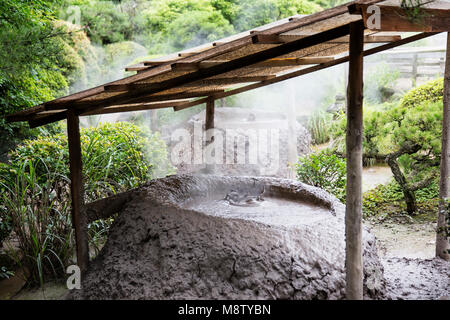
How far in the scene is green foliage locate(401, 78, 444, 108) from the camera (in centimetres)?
657

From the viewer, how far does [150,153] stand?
235 inches

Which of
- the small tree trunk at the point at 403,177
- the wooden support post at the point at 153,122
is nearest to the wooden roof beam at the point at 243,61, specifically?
the small tree trunk at the point at 403,177

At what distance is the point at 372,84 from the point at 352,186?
944cm

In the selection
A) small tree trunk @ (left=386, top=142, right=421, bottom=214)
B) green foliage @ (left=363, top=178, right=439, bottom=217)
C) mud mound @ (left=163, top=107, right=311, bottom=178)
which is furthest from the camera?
mud mound @ (left=163, top=107, right=311, bottom=178)

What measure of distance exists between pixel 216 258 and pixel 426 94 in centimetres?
558

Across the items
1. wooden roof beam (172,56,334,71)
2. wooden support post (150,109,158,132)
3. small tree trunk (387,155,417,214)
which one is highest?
wooden roof beam (172,56,334,71)

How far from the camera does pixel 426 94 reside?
684 cm

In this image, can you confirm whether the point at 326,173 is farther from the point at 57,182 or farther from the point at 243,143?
the point at 57,182

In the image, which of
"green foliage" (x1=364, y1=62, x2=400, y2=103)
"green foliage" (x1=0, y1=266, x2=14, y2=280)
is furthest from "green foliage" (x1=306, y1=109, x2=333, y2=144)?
"green foliage" (x1=0, y1=266, x2=14, y2=280)

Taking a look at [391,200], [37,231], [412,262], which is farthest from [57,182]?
[391,200]

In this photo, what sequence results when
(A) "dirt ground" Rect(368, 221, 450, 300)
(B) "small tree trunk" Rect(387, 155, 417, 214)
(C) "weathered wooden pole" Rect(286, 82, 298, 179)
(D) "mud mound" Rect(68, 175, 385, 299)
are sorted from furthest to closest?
(C) "weathered wooden pole" Rect(286, 82, 298, 179) → (B) "small tree trunk" Rect(387, 155, 417, 214) → (A) "dirt ground" Rect(368, 221, 450, 300) → (D) "mud mound" Rect(68, 175, 385, 299)

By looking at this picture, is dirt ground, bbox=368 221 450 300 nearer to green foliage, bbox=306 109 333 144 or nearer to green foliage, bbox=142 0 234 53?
green foliage, bbox=306 109 333 144

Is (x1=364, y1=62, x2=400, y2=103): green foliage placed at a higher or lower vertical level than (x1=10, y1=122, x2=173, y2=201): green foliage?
higher

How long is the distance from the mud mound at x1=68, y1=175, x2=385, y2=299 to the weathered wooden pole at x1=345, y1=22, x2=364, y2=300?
0.50ft
